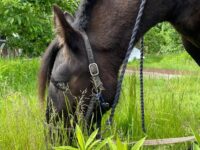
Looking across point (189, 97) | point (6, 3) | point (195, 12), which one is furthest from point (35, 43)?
point (195, 12)

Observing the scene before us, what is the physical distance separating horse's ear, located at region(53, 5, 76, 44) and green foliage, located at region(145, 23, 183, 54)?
11348 millimetres

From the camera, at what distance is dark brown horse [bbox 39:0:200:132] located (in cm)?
274

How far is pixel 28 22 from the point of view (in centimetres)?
679

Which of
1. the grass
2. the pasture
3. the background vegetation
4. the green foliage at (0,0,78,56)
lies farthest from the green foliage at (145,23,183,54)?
the pasture

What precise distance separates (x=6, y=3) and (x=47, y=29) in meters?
1.06

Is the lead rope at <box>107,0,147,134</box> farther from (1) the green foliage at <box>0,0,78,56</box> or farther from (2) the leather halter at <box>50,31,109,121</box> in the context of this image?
(1) the green foliage at <box>0,0,78,56</box>

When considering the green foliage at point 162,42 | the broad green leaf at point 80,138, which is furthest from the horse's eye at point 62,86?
the green foliage at point 162,42

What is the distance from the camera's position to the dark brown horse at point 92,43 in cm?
274


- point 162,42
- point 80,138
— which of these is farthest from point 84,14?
point 162,42

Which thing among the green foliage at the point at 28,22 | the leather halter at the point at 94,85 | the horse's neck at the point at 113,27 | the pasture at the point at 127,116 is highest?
the green foliage at the point at 28,22

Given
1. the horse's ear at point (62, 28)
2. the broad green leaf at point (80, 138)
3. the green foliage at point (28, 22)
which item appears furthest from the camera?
the green foliage at point (28, 22)

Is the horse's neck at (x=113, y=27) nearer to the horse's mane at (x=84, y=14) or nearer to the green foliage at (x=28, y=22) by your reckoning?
the horse's mane at (x=84, y=14)

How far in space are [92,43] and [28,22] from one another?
4.16m

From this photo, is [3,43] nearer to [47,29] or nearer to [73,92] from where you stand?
[47,29]
